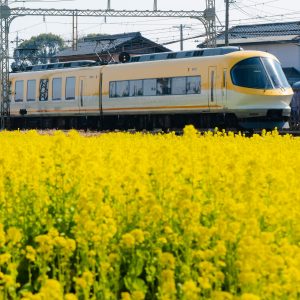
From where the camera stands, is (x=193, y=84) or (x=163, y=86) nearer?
(x=193, y=84)

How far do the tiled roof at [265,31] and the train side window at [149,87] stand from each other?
96.1 ft

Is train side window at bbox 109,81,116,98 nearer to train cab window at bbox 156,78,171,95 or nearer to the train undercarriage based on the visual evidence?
the train undercarriage

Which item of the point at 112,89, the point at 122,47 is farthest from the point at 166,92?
the point at 122,47

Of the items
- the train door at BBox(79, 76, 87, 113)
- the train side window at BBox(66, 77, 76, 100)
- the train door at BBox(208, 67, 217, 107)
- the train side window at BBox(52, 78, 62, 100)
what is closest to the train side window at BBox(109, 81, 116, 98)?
the train door at BBox(79, 76, 87, 113)

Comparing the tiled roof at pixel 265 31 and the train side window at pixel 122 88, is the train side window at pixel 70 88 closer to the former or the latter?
the train side window at pixel 122 88

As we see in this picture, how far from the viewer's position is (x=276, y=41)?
49.4 metres

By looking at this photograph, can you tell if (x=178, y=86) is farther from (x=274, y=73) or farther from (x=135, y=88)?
(x=274, y=73)

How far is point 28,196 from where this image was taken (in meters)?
5.79

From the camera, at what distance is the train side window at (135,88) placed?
24.4 metres

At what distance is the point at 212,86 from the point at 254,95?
49.0 inches

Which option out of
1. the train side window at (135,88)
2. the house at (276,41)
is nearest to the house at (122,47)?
the house at (276,41)

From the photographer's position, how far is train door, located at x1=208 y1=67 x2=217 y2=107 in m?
21.9

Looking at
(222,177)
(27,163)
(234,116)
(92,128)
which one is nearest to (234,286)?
(222,177)

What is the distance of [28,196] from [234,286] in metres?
2.21
